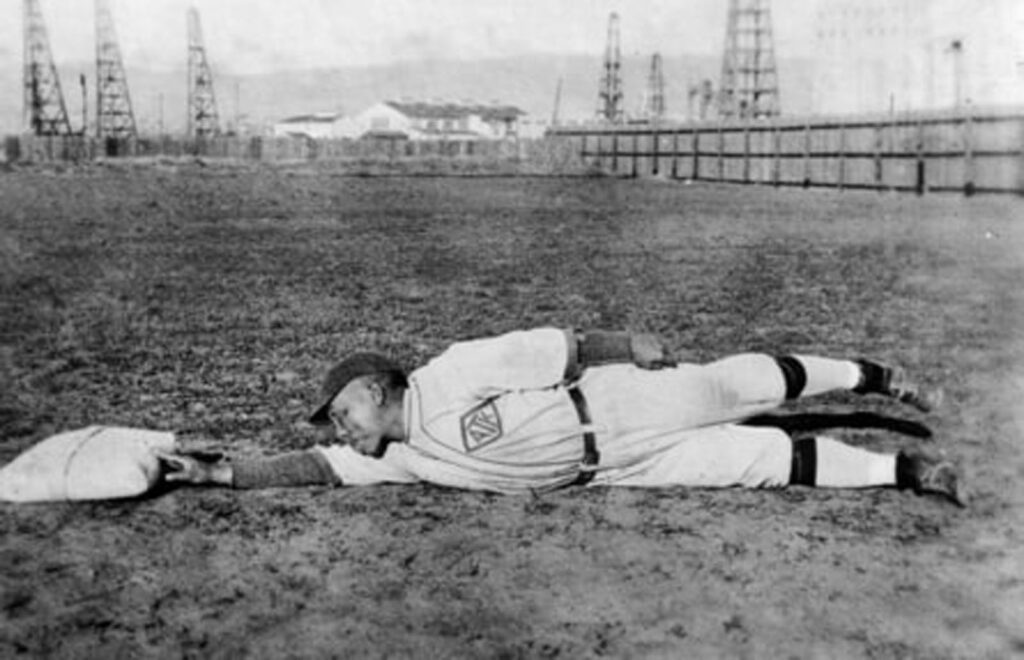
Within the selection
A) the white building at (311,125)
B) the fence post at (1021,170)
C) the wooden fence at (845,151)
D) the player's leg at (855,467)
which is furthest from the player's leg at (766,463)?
the white building at (311,125)

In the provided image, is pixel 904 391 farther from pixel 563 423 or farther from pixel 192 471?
pixel 192 471

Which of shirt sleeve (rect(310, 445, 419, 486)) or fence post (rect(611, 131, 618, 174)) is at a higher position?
fence post (rect(611, 131, 618, 174))

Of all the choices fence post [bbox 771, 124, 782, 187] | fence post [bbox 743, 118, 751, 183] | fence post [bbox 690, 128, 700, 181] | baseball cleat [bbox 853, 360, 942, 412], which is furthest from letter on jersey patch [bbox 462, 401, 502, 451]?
fence post [bbox 690, 128, 700, 181]

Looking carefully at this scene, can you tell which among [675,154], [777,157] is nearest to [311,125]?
[675,154]

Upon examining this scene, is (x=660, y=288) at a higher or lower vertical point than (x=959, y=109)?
lower

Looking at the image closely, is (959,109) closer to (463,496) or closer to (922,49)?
(463,496)

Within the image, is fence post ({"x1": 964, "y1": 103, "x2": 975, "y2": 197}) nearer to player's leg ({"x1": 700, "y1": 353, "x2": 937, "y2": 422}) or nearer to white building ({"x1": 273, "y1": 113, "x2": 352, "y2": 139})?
player's leg ({"x1": 700, "y1": 353, "x2": 937, "y2": 422})

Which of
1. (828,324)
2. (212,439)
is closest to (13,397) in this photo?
(212,439)
